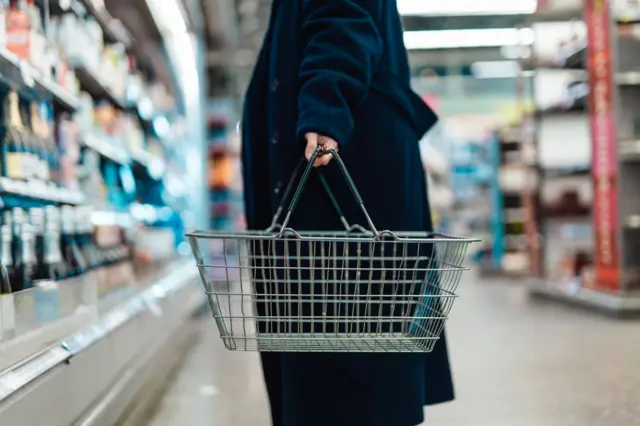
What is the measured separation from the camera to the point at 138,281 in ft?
12.6

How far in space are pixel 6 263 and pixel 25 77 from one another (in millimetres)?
537

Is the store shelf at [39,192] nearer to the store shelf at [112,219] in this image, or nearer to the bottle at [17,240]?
the bottle at [17,240]

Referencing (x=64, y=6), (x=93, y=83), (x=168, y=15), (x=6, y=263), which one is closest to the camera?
(x=6, y=263)

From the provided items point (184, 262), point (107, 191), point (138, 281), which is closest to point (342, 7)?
point (107, 191)

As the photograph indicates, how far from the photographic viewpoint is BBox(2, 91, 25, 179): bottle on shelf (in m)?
2.00

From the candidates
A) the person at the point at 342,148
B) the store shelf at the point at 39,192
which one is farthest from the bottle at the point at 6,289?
the person at the point at 342,148

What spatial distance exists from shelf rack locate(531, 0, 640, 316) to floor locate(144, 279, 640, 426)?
343 mm

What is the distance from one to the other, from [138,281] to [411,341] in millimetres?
2590

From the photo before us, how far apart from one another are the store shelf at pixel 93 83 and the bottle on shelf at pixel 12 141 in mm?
889

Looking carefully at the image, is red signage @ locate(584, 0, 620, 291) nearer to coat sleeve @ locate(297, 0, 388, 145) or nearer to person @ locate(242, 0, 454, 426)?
person @ locate(242, 0, 454, 426)

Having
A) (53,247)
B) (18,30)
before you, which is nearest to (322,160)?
(18,30)

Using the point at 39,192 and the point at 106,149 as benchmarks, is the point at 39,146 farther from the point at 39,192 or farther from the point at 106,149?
the point at 106,149

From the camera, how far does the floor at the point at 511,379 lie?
2463 millimetres

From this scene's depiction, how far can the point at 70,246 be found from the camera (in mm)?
2654
